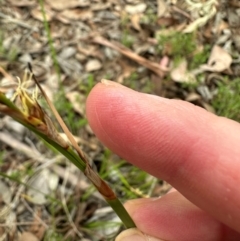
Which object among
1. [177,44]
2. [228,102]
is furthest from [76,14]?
[228,102]

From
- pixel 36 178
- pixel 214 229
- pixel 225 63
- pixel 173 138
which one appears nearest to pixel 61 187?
pixel 36 178

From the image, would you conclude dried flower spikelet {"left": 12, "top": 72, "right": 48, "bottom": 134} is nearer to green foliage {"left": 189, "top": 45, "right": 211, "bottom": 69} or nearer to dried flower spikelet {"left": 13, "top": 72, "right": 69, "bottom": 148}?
dried flower spikelet {"left": 13, "top": 72, "right": 69, "bottom": 148}

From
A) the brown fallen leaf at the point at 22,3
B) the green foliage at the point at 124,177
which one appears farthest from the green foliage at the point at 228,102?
the brown fallen leaf at the point at 22,3

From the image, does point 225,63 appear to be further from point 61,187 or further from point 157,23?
point 61,187

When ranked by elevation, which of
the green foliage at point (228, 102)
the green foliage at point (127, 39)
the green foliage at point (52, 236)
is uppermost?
the green foliage at point (127, 39)

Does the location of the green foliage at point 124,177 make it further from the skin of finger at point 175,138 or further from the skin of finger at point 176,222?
the skin of finger at point 175,138
